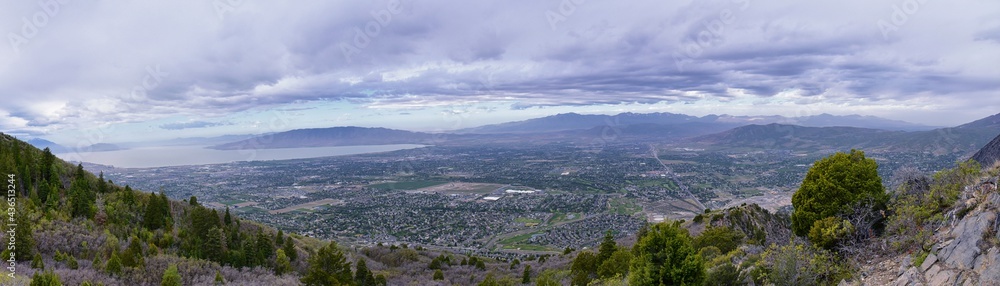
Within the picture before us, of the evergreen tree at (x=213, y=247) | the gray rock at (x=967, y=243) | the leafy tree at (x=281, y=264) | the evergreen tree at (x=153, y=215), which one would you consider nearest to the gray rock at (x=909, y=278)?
the gray rock at (x=967, y=243)

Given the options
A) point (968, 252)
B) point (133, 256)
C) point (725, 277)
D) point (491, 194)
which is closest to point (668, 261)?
point (725, 277)

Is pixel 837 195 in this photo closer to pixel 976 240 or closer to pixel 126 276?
pixel 976 240

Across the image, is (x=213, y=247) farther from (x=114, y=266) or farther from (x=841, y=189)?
(x=841, y=189)

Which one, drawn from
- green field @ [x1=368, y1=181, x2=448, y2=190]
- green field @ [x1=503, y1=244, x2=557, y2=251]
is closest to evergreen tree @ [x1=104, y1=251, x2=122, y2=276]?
green field @ [x1=503, y1=244, x2=557, y2=251]

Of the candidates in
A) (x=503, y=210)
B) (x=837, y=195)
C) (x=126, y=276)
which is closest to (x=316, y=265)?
(x=126, y=276)

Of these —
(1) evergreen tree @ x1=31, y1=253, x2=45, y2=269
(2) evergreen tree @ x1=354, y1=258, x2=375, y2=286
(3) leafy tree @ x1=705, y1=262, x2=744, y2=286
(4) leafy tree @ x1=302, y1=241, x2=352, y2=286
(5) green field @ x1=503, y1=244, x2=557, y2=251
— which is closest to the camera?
(3) leafy tree @ x1=705, y1=262, x2=744, y2=286

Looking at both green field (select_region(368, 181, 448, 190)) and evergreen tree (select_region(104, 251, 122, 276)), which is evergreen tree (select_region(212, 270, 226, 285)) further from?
green field (select_region(368, 181, 448, 190))
